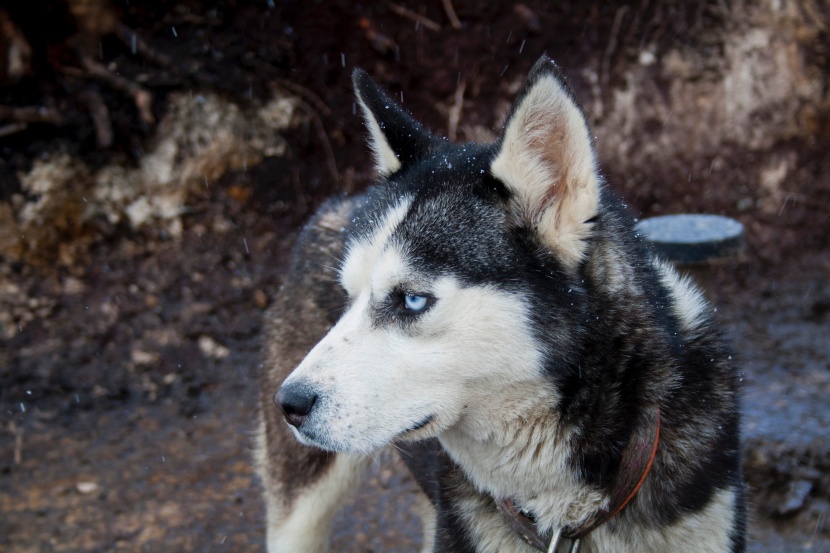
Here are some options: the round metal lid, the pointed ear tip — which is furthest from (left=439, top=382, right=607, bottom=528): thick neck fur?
the round metal lid

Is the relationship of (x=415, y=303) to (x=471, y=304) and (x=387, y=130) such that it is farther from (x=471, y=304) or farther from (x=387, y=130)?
(x=387, y=130)

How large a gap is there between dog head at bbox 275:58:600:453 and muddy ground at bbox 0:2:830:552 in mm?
2099

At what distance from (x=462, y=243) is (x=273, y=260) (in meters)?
4.00

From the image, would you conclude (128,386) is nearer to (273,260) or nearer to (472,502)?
(273,260)

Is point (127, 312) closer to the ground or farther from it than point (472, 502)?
closer to the ground

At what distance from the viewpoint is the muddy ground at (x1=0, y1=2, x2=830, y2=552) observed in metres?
3.92

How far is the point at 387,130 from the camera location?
7.41 feet

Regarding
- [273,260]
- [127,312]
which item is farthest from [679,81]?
[127,312]

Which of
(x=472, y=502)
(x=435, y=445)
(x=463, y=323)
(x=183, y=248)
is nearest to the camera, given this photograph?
(x=463, y=323)

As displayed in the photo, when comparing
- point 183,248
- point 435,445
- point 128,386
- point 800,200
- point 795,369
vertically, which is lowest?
point 128,386

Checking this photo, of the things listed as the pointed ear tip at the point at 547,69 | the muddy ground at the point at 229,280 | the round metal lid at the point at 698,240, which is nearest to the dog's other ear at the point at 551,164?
the pointed ear tip at the point at 547,69

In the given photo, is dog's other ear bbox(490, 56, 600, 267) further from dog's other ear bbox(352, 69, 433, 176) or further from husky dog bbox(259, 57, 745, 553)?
dog's other ear bbox(352, 69, 433, 176)

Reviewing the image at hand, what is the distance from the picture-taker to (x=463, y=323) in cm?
181

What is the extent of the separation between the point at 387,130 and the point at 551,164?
25.0 inches
